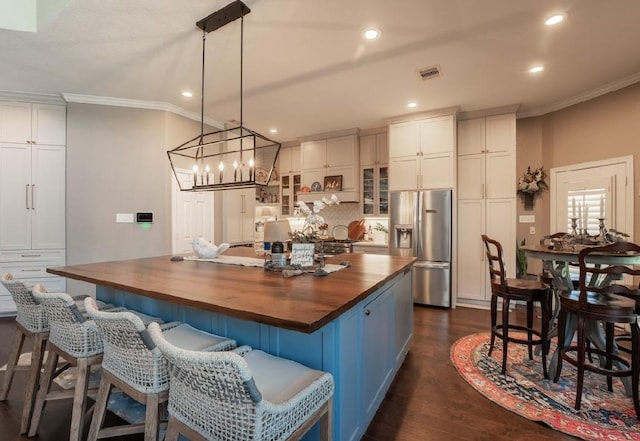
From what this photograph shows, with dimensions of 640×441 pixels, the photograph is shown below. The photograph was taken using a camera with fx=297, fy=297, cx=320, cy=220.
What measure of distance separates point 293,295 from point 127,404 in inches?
59.2

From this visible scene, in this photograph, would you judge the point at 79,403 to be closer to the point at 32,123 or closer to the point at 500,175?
the point at 32,123

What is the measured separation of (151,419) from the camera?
4.16 feet

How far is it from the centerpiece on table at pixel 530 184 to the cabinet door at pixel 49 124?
21.3 ft

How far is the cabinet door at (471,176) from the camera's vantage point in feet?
14.3

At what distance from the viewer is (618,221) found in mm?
3531

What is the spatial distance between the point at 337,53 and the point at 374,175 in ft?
8.65

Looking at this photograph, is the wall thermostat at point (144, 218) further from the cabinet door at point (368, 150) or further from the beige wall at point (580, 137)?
the beige wall at point (580, 137)

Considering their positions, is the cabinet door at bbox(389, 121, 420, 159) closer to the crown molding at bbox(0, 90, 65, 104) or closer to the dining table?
the dining table

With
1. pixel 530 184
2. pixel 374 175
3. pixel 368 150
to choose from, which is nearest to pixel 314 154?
pixel 368 150

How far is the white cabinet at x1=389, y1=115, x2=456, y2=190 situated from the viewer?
429 centimetres

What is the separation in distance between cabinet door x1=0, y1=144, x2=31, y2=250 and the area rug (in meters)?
5.34

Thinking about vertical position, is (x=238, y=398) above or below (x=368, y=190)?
below

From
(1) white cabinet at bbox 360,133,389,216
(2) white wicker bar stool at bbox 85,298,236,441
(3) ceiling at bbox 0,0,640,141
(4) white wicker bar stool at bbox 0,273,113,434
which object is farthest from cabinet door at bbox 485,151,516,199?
(4) white wicker bar stool at bbox 0,273,113,434

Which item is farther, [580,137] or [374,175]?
[374,175]
